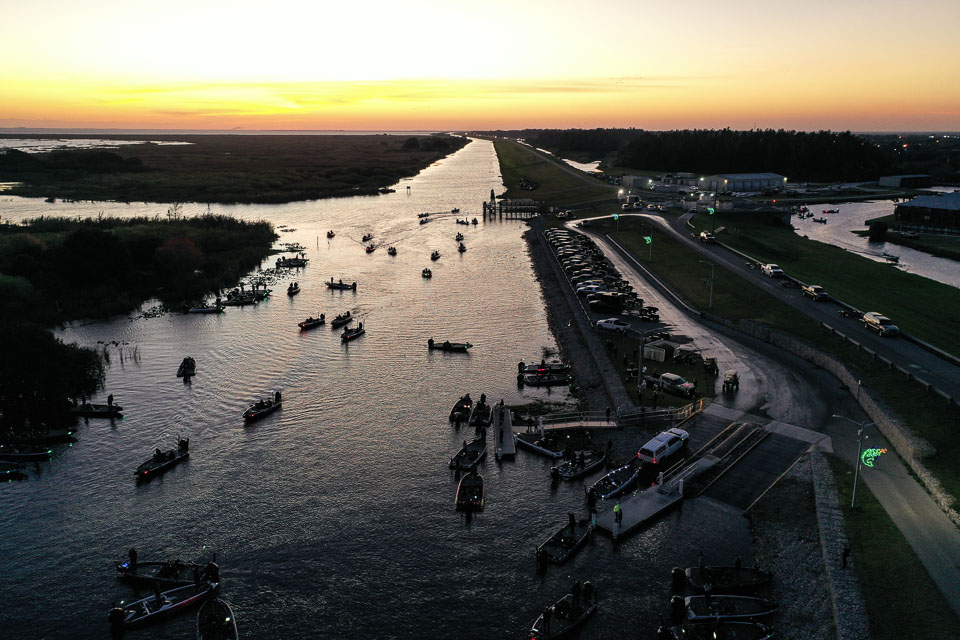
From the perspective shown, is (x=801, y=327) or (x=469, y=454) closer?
(x=469, y=454)

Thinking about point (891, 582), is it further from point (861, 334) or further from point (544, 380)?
point (861, 334)

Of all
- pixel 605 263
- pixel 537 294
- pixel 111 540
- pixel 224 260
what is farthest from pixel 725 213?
pixel 111 540

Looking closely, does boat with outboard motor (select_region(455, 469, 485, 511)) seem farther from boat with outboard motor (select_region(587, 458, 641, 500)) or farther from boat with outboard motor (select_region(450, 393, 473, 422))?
boat with outboard motor (select_region(450, 393, 473, 422))

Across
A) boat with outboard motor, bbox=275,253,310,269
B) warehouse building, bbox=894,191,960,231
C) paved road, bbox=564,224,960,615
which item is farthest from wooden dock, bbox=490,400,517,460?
warehouse building, bbox=894,191,960,231

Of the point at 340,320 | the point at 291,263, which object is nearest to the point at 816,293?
the point at 340,320

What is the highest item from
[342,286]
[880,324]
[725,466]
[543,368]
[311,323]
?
[880,324]

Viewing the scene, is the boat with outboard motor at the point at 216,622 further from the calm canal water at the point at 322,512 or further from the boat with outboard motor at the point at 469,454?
the boat with outboard motor at the point at 469,454
